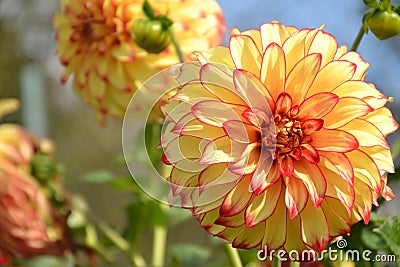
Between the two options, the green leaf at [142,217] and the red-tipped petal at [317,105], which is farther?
the green leaf at [142,217]

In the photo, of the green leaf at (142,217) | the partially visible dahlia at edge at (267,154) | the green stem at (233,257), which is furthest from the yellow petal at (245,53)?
the green leaf at (142,217)

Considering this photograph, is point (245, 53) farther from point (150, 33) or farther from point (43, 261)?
point (43, 261)

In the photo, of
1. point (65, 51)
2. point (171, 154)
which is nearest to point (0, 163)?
point (65, 51)

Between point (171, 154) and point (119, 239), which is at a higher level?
point (171, 154)

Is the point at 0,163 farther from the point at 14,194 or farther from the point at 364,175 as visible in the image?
the point at 364,175

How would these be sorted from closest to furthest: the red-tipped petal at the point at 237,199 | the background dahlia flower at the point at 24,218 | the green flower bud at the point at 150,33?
the red-tipped petal at the point at 237,199
the green flower bud at the point at 150,33
the background dahlia flower at the point at 24,218

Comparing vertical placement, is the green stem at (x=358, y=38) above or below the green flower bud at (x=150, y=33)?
above

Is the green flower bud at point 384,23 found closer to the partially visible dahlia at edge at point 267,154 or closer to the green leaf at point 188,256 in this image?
the partially visible dahlia at edge at point 267,154
